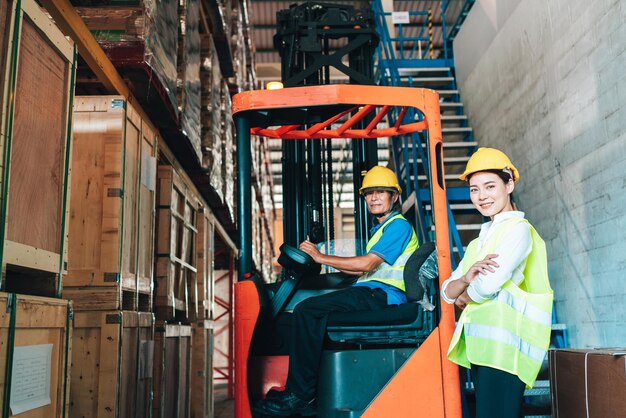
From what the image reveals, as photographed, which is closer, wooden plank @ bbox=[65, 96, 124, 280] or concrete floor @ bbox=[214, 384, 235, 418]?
wooden plank @ bbox=[65, 96, 124, 280]

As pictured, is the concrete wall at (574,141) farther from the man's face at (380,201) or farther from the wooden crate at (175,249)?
A: the wooden crate at (175,249)

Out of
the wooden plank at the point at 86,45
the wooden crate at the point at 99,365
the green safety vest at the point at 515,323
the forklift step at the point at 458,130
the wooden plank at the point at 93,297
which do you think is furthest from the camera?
the forklift step at the point at 458,130

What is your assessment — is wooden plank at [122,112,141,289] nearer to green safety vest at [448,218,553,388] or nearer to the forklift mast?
the forklift mast

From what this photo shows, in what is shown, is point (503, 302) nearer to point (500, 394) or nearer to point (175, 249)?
point (500, 394)

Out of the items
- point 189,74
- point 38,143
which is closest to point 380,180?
point 38,143

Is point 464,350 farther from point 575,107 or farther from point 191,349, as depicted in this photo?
point 191,349

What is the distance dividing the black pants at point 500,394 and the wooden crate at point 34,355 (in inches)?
74.4

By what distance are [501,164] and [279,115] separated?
152 centimetres

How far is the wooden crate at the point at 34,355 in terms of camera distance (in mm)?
2477

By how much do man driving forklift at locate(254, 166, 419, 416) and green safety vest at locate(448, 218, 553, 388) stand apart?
877mm


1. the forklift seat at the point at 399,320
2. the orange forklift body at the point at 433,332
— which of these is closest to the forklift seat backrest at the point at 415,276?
the forklift seat at the point at 399,320

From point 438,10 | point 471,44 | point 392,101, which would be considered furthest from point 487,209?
point 438,10

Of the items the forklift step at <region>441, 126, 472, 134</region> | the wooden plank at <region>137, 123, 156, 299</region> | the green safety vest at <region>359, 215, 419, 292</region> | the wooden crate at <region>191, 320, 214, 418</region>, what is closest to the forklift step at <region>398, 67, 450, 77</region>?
the forklift step at <region>441, 126, 472, 134</region>

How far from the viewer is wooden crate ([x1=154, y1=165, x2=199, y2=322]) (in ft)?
19.3
